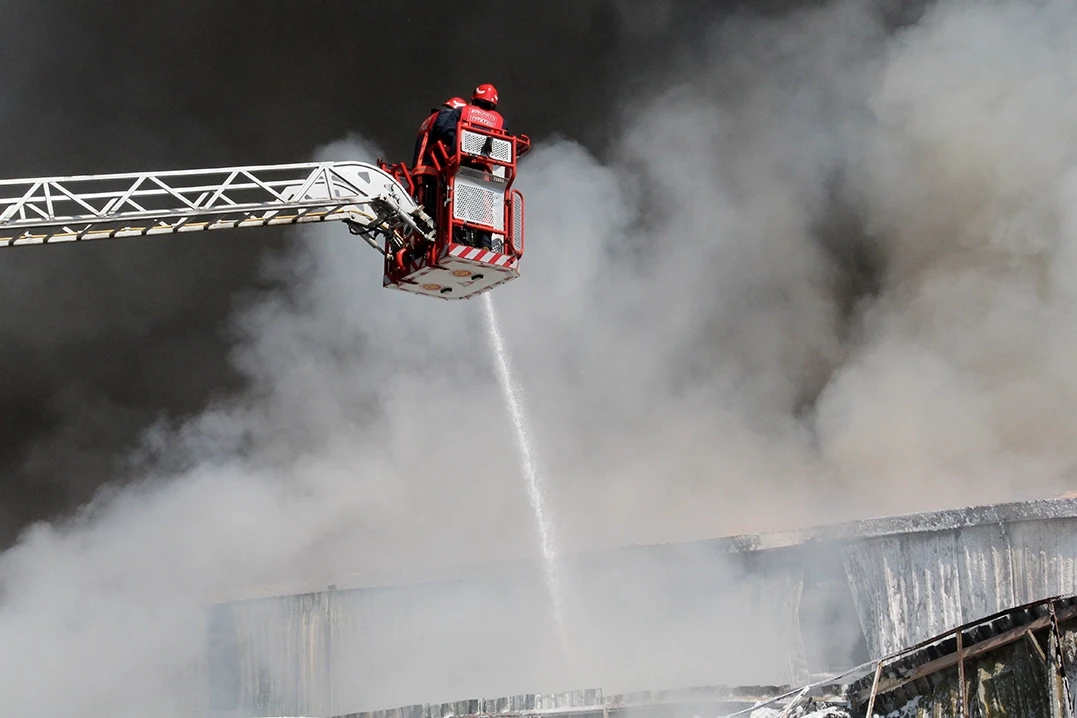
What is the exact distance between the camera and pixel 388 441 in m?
14.0

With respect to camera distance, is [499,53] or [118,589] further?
[499,53]

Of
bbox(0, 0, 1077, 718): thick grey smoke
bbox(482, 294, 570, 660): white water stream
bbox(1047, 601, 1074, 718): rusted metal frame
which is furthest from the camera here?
Result: bbox(0, 0, 1077, 718): thick grey smoke

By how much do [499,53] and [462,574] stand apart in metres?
6.67

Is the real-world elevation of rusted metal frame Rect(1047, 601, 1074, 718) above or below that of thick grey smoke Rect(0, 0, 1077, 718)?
below

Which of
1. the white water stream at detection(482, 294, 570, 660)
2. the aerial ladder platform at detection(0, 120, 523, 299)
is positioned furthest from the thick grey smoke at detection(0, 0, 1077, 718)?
the aerial ladder platform at detection(0, 120, 523, 299)

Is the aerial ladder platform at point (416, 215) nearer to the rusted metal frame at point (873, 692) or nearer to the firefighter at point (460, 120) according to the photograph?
the firefighter at point (460, 120)

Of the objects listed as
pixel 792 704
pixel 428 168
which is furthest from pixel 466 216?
pixel 792 704

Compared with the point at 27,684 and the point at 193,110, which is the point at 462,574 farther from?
the point at 193,110

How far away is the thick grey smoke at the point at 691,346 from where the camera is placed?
476 inches

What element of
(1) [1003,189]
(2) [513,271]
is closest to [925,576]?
(2) [513,271]

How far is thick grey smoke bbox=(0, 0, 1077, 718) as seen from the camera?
476 inches

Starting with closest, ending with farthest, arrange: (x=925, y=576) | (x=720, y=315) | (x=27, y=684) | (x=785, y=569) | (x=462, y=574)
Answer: (x=925, y=576) < (x=785, y=569) < (x=462, y=574) < (x=27, y=684) < (x=720, y=315)

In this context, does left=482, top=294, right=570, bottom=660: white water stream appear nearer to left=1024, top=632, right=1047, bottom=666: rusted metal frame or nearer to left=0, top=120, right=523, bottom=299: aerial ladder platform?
left=0, top=120, right=523, bottom=299: aerial ladder platform

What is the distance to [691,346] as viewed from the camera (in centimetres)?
1430
